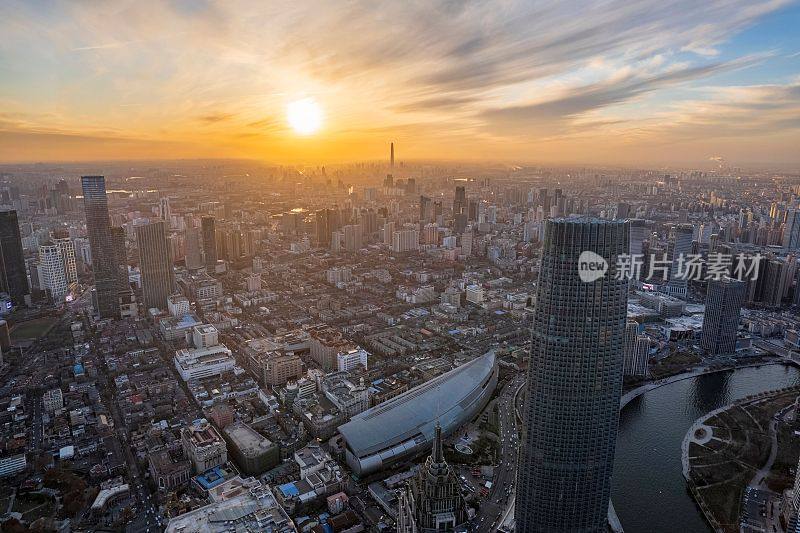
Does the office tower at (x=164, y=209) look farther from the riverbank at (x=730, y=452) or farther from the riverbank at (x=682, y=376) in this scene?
the riverbank at (x=730, y=452)

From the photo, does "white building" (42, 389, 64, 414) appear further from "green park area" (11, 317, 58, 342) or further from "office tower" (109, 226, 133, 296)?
"office tower" (109, 226, 133, 296)

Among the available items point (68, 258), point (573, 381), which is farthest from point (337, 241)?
point (573, 381)

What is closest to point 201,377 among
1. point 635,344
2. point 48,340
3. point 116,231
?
point 48,340

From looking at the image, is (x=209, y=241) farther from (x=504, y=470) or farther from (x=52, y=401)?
(x=504, y=470)

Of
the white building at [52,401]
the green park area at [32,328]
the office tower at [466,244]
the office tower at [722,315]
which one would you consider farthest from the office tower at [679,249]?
the green park area at [32,328]

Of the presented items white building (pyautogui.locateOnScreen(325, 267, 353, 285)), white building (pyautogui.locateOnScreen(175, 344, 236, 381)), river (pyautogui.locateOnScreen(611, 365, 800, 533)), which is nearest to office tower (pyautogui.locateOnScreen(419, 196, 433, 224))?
white building (pyautogui.locateOnScreen(325, 267, 353, 285))

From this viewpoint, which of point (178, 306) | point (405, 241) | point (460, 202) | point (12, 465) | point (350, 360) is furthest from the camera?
point (460, 202)
